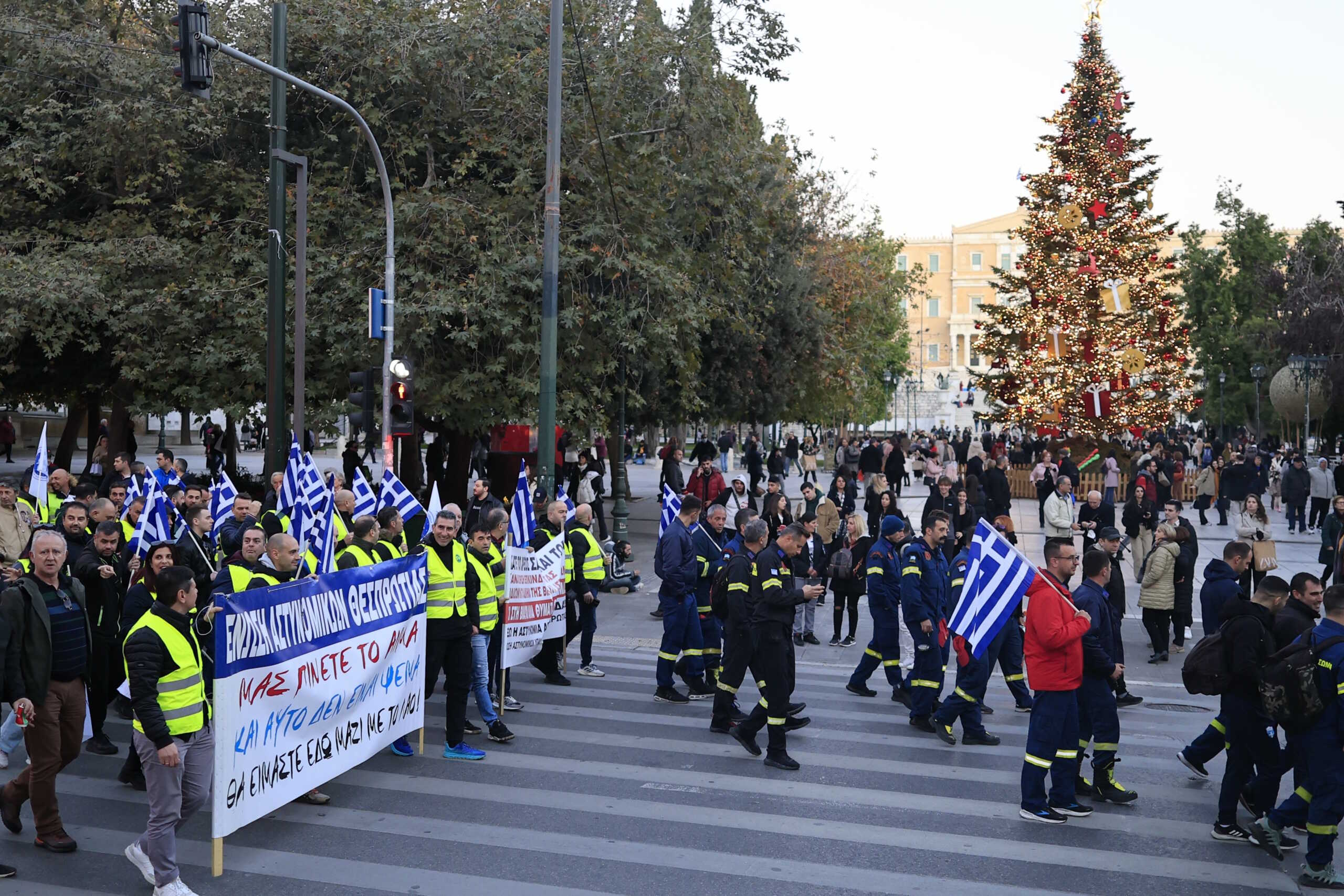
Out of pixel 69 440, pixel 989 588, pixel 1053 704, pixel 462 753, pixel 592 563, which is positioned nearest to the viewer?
pixel 1053 704

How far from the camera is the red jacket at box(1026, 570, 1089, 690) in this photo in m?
7.44

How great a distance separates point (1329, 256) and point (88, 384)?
41.8 m

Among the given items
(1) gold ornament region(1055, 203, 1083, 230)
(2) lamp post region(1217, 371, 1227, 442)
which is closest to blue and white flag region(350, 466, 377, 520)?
(1) gold ornament region(1055, 203, 1083, 230)

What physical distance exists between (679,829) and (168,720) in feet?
9.48

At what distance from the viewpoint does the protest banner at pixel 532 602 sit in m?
10.0

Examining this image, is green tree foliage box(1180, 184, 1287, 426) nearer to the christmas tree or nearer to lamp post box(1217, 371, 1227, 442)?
lamp post box(1217, 371, 1227, 442)

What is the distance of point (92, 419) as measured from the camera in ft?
100

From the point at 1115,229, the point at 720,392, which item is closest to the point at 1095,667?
the point at 720,392

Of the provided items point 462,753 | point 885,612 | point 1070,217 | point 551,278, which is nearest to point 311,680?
point 462,753

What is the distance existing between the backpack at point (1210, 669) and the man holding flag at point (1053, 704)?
2.03 ft

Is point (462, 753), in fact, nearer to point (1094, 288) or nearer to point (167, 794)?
point (167, 794)

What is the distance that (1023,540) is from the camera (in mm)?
24203

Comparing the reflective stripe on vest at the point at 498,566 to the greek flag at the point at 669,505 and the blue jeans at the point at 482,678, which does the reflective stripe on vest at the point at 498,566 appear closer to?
the blue jeans at the point at 482,678

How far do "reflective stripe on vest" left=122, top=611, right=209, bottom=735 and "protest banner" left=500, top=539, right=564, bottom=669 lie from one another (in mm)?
3682
